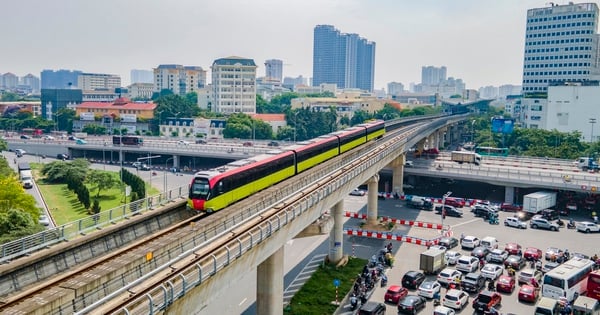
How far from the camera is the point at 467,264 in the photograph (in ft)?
123

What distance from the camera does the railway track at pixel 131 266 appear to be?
1585 centimetres

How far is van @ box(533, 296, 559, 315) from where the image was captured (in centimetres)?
2907

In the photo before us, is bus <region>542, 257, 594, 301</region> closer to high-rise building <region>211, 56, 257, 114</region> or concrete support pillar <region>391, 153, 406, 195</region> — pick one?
concrete support pillar <region>391, 153, 406, 195</region>

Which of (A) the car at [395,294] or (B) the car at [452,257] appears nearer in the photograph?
(A) the car at [395,294]

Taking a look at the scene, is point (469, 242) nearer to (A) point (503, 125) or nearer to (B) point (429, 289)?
(B) point (429, 289)

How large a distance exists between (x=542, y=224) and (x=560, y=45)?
385 feet

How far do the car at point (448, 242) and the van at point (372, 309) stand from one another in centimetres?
1549

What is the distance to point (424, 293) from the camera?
A: 32.5 m

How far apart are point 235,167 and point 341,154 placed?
24118 millimetres

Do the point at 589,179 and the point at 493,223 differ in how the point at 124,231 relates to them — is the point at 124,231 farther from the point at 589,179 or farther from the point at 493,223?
the point at 589,179

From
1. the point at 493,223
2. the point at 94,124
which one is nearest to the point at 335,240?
the point at 493,223

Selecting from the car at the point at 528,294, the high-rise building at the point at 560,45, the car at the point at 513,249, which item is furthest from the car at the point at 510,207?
the high-rise building at the point at 560,45

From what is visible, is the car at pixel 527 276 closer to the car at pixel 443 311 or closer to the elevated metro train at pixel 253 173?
the car at pixel 443 311

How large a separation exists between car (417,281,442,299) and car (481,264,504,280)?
452 cm
